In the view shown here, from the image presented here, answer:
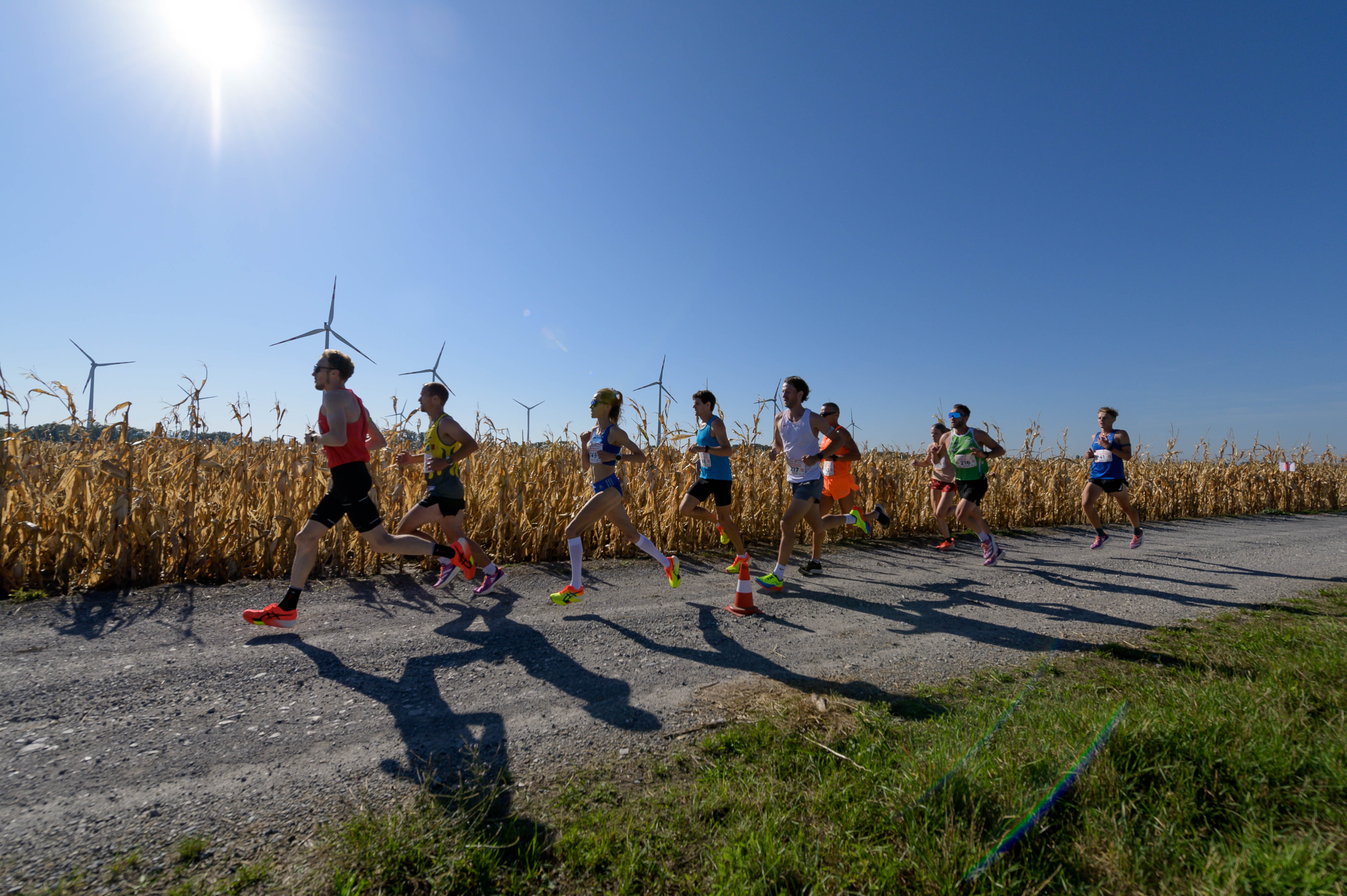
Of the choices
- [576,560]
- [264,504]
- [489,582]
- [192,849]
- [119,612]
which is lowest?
[192,849]

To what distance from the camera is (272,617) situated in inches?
186

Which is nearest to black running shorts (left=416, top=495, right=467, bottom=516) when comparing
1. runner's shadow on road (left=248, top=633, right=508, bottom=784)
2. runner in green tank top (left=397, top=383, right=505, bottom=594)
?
runner in green tank top (left=397, top=383, right=505, bottom=594)

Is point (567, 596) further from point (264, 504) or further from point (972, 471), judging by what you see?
point (972, 471)

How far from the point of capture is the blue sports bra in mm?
5969

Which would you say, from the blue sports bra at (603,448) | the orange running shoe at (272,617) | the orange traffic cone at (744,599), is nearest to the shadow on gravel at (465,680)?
the orange running shoe at (272,617)

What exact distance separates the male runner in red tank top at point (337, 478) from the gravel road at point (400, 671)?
0.26 metres

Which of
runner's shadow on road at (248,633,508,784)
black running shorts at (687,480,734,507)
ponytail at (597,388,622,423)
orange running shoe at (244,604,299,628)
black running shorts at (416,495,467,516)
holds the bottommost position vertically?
runner's shadow on road at (248,633,508,784)

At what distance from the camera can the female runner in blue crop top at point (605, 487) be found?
589 cm

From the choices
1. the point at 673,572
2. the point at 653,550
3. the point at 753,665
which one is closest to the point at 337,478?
the point at 653,550

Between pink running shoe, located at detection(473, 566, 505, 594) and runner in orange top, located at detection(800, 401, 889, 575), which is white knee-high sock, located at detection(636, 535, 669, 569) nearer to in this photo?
pink running shoe, located at detection(473, 566, 505, 594)

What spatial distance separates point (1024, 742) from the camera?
2658 mm

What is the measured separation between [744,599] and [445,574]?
3228 millimetres

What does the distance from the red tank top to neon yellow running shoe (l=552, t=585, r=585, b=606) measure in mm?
2096

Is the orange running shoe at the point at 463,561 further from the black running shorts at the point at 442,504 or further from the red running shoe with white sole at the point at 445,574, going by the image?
the black running shorts at the point at 442,504
